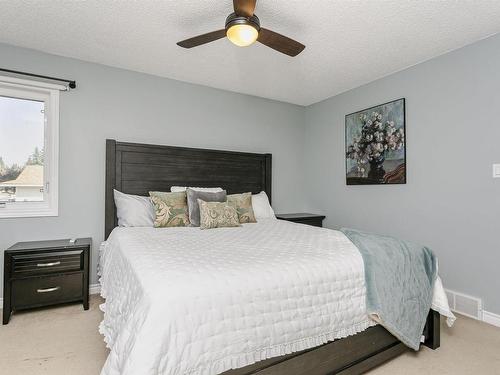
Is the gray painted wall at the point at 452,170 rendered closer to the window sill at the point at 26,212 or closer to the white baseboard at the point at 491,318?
the white baseboard at the point at 491,318

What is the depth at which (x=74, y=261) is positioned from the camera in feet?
8.67

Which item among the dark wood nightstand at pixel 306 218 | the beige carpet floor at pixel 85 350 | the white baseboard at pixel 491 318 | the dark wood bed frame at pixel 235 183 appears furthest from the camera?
the dark wood nightstand at pixel 306 218

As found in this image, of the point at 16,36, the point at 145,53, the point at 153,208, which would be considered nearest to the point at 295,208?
the point at 153,208

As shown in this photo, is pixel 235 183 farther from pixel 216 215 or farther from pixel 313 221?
pixel 313 221

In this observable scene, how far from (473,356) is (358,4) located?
257 cm

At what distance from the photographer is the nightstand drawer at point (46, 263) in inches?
96.9

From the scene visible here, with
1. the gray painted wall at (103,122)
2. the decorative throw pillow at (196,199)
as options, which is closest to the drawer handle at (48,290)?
the gray painted wall at (103,122)

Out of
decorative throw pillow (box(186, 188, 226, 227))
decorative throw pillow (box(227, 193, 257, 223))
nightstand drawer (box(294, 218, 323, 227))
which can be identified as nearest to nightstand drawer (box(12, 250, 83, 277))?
decorative throw pillow (box(186, 188, 226, 227))

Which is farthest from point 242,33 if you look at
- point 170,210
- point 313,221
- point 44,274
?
point 313,221

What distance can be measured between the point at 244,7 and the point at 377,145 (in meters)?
2.38

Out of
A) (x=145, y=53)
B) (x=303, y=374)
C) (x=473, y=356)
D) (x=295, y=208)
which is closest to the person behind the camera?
(x=303, y=374)

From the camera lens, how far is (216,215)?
2.87 meters

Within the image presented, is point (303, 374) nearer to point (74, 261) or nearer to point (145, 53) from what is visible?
point (74, 261)

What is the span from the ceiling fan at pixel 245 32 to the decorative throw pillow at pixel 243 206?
63.7 inches
